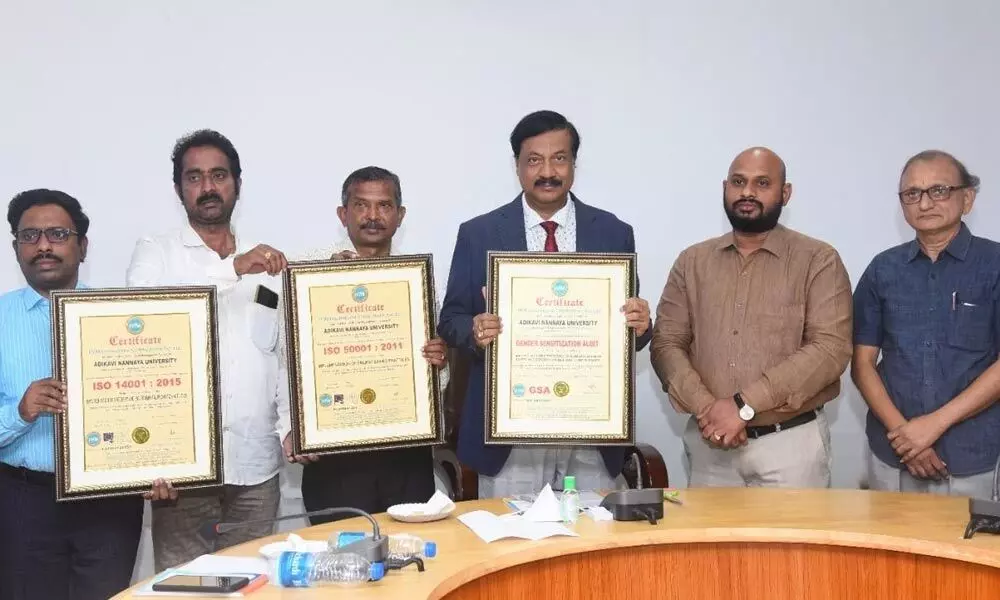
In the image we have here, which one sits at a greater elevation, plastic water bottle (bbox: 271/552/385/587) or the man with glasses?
the man with glasses

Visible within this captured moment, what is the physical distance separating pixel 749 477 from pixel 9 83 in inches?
139

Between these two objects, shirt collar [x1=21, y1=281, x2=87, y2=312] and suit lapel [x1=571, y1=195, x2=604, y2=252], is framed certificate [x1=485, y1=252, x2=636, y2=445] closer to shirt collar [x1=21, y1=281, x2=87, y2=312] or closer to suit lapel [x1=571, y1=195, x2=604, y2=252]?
suit lapel [x1=571, y1=195, x2=604, y2=252]

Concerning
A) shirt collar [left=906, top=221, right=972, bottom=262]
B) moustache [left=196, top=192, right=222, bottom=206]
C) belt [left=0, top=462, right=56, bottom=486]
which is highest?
moustache [left=196, top=192, right=222, bottom=206]

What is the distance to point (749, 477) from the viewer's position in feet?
12.5

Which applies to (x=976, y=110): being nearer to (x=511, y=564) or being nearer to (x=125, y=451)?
(x=511, y=564)

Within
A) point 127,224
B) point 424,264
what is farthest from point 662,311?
point 127,224

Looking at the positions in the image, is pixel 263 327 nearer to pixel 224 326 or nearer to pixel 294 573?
pixel 224 326

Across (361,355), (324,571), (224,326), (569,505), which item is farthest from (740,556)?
(224,326)

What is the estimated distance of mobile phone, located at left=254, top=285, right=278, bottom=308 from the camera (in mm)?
3648

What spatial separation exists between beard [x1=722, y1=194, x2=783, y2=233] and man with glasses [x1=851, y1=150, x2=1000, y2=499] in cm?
45

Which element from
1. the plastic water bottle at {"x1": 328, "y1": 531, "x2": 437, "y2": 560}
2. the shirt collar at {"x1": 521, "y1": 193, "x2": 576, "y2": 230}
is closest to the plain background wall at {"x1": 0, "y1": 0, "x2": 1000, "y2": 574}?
the shirt collar at {"x1": 521, "y1": 193, "x2": 576, "y2": 230}

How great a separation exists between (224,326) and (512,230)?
1.10m

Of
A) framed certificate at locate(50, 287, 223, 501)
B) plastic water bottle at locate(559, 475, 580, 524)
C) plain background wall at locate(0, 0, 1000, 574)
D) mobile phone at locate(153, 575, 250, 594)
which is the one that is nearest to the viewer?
mobile phone at locate(153, 575, 250, 594)

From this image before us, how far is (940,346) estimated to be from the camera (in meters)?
3.64
